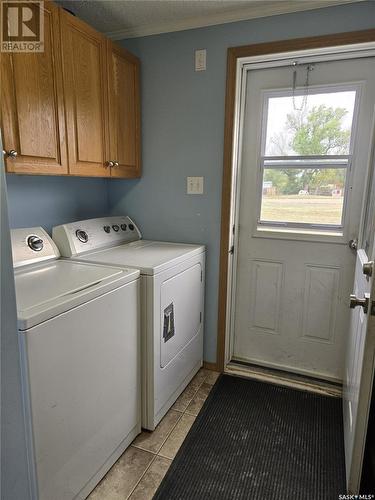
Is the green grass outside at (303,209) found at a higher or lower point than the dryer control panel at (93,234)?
higher

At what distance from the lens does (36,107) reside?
1448mm

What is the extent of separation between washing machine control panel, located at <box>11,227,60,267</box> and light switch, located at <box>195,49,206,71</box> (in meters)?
1.43

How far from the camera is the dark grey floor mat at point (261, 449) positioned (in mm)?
1441

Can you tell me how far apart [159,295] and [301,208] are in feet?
3.74

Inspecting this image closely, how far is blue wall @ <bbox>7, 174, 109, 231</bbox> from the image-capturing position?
1757 mm

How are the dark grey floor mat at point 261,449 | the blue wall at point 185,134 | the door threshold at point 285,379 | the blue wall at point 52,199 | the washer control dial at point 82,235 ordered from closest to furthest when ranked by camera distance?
the dark grey floor mat at point 261,449
the blue wall at point 52,199
the washer control dial at point 82,235
the blue wall at point 185,134
the door threshold at point 285,379

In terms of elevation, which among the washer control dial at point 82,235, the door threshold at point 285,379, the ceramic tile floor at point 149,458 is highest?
the washer control dial at point 82,235

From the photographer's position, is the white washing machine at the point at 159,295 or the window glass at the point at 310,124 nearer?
the white washing machine at the point at 159,295

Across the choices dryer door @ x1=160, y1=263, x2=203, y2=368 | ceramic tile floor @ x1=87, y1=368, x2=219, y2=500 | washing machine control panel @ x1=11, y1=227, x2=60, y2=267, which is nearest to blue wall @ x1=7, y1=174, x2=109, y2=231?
washing machine control panel @ x1=11, y1=227, x2=60, y2=267

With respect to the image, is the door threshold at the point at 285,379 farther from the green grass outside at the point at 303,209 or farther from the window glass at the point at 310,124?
the window glass at the point at 310,124

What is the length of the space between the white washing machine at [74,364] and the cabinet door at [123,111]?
0.73 m

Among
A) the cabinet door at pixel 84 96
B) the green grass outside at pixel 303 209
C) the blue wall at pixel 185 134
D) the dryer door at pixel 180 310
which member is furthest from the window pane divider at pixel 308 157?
the cabinet door at pixel 84 96

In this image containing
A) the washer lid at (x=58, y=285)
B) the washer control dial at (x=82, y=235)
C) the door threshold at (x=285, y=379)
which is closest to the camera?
the washer lid at (x=58, y=285)

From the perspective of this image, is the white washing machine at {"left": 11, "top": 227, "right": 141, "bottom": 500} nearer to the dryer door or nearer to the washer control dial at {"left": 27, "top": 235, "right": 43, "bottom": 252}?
the washer control dial at {"left": 27, "top": 235, "right": 43, "bottom": 252}
